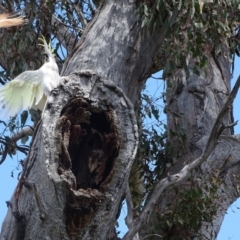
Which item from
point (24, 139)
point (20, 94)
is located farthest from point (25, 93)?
point (24, 139)

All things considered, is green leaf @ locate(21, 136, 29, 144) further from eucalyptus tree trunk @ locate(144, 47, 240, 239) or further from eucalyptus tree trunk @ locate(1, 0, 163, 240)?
eucalyptus tree trunk @ locate(1, 0, 163, 240)

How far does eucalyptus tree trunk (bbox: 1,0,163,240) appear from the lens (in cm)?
274

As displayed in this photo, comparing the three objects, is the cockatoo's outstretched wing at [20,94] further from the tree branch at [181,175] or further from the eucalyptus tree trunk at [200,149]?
the eucalyptus tree trunk at [200,149]

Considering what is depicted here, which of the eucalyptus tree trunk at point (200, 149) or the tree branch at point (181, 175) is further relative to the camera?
the eucalyptus tree trunk at point (200, 149)

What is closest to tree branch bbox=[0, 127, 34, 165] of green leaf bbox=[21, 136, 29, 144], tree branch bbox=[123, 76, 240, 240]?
green leaf bbox=[21, 136, 29, 144]

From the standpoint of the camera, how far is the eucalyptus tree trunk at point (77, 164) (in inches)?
108

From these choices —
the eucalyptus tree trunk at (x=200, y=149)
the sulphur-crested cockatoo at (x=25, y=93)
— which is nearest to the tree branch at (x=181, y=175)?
the sulphur-crested cockatoo at (x=25, y=93)

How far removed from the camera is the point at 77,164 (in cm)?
286

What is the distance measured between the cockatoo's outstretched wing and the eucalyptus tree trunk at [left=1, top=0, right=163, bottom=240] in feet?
0.66

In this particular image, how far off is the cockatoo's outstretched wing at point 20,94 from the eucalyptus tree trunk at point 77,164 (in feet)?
0.66

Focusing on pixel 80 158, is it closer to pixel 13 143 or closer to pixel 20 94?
pixel 20 94

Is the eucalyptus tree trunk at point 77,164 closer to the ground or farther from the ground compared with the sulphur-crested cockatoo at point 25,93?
closer to the ground

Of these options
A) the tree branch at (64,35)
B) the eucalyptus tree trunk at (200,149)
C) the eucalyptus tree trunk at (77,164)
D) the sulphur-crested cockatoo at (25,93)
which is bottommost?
the eucalyptus tree trunk at (77,164)

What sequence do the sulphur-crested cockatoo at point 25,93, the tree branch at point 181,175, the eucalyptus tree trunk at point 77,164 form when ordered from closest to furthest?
the eucalyptus tree trunk at point 77,164
the sulphur-crested cockatoo at point 25,93
the tree branch at point 181,175
